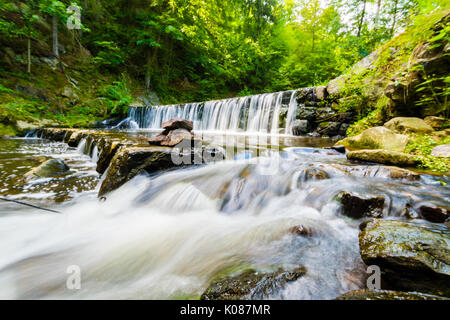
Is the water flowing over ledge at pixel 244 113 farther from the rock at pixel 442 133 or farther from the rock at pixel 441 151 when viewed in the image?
the rock at pixel 441 151

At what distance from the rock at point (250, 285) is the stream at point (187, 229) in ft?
0.17

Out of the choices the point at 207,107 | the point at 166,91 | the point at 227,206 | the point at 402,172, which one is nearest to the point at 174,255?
the point at 227,206

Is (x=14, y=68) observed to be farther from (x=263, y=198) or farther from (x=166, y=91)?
(x=263, y=198)

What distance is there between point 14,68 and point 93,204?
11.2 meters

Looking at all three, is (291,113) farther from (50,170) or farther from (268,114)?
(50,170)

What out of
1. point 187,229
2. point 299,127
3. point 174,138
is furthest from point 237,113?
point 187,229

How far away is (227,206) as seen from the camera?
7.95 feet

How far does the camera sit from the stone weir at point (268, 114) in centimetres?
689

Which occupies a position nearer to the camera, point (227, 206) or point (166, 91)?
point (227, 206)

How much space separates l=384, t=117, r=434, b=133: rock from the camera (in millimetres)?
3677

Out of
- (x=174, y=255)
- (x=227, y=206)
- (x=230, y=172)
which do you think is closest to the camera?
(x=174, y=255)

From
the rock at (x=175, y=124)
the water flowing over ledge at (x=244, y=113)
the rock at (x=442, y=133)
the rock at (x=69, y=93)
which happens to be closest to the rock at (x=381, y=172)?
the rock at (x=442, y=133)

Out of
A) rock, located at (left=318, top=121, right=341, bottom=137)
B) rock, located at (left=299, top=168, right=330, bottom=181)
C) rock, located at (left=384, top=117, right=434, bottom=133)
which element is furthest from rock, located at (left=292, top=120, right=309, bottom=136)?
rock, located at (left=299, top=168, right=330, bottom=181)
